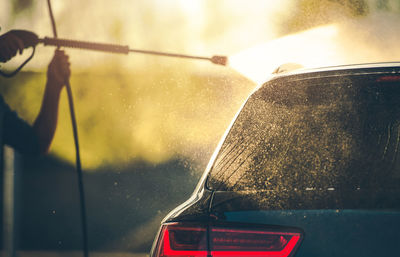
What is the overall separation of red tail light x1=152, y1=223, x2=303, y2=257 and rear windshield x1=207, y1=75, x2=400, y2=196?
0.17 m

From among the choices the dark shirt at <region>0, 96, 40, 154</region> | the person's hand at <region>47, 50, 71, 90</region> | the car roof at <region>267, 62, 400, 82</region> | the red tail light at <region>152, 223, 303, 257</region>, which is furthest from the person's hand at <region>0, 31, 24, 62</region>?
the red tail light at <region>152, 223, 303, 257</region>

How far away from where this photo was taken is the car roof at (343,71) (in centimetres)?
194

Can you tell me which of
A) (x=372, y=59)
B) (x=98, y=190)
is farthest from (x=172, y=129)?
(x=372, y=59)

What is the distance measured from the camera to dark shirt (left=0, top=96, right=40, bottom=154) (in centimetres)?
337

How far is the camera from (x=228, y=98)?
26.7ft

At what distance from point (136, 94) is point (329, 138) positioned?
6.94 meters

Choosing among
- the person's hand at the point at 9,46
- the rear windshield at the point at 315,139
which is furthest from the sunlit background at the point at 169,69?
the rear windshield at the point at 315,139

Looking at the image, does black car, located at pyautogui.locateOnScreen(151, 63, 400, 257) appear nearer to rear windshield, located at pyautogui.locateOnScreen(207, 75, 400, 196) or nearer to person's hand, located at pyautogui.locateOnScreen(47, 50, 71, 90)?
rear windshield, located at pyautogui.locateOnScreen(207, 75, 400, 196)

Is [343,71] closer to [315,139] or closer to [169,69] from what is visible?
[315,139]

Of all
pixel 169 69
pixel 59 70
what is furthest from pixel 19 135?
pixel 169 69

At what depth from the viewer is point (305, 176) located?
5.44 ft

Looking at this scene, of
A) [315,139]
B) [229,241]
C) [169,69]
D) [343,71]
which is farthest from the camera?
[169,69]

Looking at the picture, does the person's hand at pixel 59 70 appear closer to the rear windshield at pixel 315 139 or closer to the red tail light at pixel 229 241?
the rear windshield at pixel 315 139

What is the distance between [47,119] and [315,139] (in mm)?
2236
